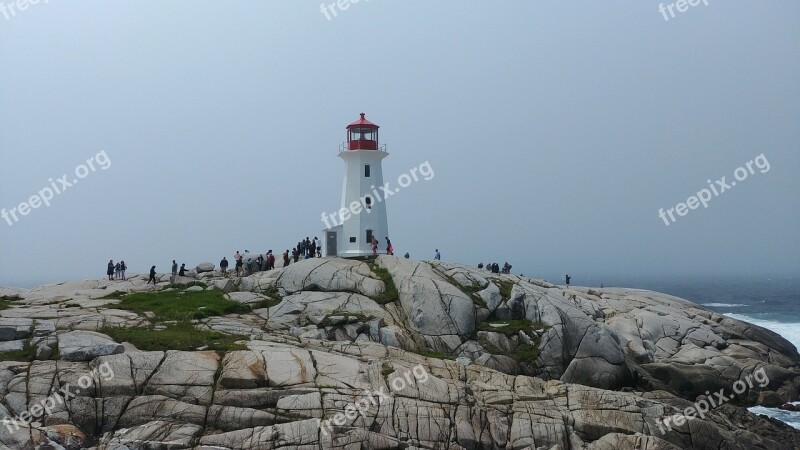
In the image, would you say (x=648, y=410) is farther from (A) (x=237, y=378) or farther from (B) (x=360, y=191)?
(B) (x=360, y=191)

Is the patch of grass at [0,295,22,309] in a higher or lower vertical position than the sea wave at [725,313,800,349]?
higher

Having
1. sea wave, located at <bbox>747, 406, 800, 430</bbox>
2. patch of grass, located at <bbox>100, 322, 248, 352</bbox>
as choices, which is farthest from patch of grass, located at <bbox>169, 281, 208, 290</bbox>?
sea wave, located at <bbox>747, 406, 800, 430</bbox>

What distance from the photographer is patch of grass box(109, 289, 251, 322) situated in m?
35.0

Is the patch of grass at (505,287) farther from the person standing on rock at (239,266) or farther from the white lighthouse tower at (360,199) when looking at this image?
the person standing on rock at (239,266)

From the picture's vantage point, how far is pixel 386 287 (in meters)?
39.8

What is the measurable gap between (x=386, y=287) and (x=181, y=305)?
11671 mm

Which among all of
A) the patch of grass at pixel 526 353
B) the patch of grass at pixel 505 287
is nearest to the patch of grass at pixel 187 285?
the patch of grass at pixel 505 287

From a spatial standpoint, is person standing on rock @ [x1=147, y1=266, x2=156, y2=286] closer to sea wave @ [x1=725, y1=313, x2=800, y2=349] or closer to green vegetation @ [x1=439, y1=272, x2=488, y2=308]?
green vegetation @ [x1=439, y1=272, x2=488, y2=308]

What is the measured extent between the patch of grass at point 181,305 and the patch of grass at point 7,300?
5631 millimetres

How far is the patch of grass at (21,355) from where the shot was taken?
26844mm

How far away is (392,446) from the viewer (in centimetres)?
2439

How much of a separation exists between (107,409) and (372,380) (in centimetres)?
997

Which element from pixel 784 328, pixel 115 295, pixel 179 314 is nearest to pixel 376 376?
pixel 179 314

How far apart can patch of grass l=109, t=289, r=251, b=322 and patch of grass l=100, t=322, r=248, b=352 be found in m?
3.15
